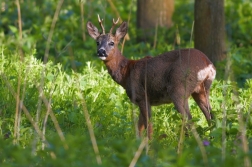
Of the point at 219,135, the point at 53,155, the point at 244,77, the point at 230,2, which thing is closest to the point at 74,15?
the point at 230,2

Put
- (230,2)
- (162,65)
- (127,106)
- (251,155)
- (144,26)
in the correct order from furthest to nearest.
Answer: (230,2) < (144,26) < (127,106) < (162,65) < (251,155)

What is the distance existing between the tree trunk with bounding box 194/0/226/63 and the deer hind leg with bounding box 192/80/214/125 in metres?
2.44

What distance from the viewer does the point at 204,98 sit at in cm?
708

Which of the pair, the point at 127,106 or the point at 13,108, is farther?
the point at 127,106

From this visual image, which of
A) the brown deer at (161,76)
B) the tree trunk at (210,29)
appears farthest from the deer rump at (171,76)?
the tree trunk at (210,29)

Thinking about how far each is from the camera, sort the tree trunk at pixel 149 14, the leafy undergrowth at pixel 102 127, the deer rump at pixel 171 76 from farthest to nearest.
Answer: the tree trunk at pixel 149 14, the deer rump at pixel 171 76, the leafy undergrowth at pixel 102 127

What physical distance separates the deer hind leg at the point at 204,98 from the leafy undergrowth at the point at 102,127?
0.27 ft

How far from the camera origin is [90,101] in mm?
7445

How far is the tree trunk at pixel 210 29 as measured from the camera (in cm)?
941

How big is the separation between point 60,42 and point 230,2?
4.53 meters

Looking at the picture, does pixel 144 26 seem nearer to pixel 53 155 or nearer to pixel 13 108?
pixel 13 108

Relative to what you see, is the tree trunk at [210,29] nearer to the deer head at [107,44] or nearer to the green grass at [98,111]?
the green grass at [98,111]

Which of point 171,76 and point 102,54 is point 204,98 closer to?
point 171,76

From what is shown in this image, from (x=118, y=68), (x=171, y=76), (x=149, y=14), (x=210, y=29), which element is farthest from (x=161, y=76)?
(x=149, y=14)
